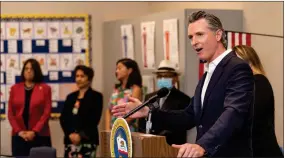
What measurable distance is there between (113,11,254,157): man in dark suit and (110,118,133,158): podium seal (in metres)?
0.32

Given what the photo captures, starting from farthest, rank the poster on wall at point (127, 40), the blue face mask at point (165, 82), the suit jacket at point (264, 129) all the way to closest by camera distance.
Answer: the poster on wall at point (127, 40), the blue face mask at point (165, 82), the suit jacket at point (264, 129)

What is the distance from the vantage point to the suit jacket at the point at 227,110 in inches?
90.4

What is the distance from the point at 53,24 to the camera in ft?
24.7

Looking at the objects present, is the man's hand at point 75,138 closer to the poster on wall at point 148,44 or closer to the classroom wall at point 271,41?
the poster on wall at point 148,44

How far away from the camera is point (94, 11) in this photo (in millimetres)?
7676

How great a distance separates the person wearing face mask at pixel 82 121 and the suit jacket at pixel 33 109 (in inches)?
8.8

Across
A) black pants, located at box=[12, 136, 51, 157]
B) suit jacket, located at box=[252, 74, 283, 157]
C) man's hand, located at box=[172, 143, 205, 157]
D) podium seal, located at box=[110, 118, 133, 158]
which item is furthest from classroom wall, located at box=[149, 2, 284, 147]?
man's hand, located at box=[172, 143, 205, 157]

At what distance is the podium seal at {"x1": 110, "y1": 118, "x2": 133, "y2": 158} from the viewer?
2398 mm

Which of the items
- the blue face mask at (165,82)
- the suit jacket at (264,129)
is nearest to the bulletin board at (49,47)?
the blue face mask at (165,82)

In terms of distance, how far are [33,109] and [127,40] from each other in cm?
147

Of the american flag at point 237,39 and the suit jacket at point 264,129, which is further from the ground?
the american flag at point 237,39

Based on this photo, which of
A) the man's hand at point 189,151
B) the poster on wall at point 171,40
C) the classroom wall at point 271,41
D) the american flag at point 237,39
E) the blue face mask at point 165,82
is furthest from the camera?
the poster on wall at point 171,40

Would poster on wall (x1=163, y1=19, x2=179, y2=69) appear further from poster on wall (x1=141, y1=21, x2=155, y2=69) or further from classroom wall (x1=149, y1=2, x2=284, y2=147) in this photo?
classroom wall (x1=149, y1=2, x2=284, y2=147)

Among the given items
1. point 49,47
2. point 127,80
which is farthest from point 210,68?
point 49,47
